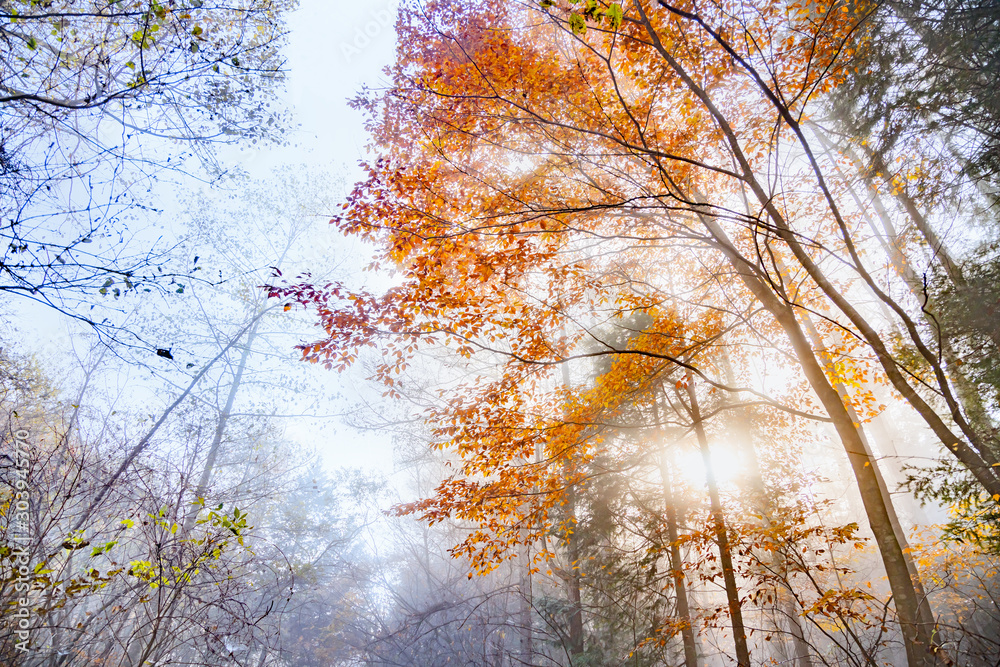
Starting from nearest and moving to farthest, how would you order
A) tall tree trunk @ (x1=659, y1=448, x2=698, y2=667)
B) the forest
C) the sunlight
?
the forest → tall tree trunk @ (x1=659, y1=448, x2=698, y2=667) → the sunlight

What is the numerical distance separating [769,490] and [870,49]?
682 centimetres

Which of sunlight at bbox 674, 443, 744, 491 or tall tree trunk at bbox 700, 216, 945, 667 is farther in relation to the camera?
sunlight at bbox 674, 443, 744, 491

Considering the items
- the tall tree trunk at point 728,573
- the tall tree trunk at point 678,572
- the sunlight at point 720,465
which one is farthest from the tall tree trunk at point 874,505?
the sunlight at point 720,465

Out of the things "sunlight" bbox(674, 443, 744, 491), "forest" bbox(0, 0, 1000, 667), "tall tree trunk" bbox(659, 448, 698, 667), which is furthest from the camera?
"sunlight" bbox(674, 443, 744, 491)

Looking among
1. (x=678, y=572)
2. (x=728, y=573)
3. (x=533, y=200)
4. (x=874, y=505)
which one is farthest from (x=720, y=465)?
(x=533, y=200)

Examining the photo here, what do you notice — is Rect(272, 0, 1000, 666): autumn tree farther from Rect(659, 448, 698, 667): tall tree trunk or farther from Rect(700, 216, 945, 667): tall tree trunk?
Rect(659, 448, 698, 667): tall tree trunk

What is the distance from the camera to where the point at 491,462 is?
16.9 feet

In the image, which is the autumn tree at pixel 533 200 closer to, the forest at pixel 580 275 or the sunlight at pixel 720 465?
the forest at pixel 580 275

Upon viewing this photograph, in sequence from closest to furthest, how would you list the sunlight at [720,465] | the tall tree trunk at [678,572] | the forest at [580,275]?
the forest at [580,275], the tall tree trunk at [678,572], the sunlight at [720,465]

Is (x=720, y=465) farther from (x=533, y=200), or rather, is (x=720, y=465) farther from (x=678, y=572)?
(x=533, y=200)

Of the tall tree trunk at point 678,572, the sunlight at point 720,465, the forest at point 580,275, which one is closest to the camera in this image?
the forest at point 580,275

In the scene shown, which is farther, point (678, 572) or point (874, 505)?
point (678, 572)

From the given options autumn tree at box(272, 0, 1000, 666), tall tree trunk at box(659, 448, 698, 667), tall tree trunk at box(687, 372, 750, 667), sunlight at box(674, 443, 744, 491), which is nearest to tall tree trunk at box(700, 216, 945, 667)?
autumn tree at box(272, 0, 1000, 666)

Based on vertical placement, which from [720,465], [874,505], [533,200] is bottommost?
[874,505]
